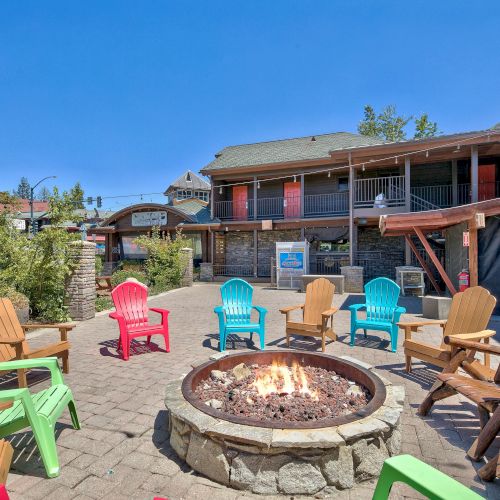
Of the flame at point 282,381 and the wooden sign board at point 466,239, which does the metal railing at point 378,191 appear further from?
the flame at point 282,381

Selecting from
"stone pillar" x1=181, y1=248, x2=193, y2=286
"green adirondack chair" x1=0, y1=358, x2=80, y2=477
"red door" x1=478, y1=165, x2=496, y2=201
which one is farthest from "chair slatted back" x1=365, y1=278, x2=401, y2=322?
"red door" x1=478, y1=165, x2=496, y2=201

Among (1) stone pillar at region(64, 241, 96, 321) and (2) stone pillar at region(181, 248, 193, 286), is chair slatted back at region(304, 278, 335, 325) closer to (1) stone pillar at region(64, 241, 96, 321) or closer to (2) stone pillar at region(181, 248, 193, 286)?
(1) stone pillar at region(64, 241, 96, 321)

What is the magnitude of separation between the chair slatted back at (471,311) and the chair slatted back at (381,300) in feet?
5.39

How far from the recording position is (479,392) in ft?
8.25

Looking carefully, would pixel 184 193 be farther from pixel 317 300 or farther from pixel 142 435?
pixel 142 435

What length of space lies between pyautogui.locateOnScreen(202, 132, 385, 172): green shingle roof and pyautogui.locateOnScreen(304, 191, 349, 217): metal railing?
1.99 meters

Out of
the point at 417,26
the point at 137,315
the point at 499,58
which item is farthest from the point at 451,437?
the point at 499,58

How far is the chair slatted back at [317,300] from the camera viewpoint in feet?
17.5

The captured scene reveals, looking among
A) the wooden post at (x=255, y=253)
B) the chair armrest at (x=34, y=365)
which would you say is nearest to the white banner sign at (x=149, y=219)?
the wooden post at (x=255, y=253)

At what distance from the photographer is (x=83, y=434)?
2727 millimetres

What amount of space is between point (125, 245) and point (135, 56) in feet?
39.3

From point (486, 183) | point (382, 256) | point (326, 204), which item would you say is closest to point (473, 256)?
point (382, 256)

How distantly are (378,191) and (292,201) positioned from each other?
4332 mm

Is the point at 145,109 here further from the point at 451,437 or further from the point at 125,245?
the point at 451,437
